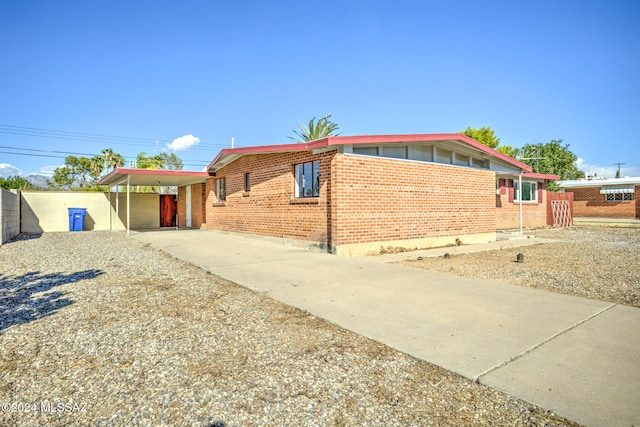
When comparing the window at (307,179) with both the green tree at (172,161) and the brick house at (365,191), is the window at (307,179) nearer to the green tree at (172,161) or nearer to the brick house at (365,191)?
the brick house at (365,191)

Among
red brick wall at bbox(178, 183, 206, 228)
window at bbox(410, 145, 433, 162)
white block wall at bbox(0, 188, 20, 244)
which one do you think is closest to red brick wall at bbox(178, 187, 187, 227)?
red brick wall at bbox(178, 183, 206, 228)

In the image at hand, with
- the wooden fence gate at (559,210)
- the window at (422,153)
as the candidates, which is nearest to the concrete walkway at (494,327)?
the window at (422,153)

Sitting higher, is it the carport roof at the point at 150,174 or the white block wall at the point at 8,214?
the carport roof at the point at 150,174

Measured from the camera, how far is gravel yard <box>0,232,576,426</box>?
2324mm

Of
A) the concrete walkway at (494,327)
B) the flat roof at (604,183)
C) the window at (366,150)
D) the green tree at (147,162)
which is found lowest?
the concrete walkway at (494,327)

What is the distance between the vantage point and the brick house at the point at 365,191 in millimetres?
9461

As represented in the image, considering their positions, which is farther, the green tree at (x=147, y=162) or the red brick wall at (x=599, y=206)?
the green tree at (x=147, y=162)

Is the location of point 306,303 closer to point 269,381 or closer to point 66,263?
point 269,381

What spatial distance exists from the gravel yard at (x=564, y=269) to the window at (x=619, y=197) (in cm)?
2307

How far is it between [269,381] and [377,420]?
88 cm

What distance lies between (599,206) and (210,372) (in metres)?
37.1

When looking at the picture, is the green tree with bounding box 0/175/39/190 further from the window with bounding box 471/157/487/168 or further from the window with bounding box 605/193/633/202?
the window with bounding box 605/193/633/202

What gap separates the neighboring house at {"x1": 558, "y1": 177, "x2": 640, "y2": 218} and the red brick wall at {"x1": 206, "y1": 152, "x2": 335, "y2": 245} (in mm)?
30543

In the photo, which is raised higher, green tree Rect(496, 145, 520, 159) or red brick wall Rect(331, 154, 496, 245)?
green tree Rect(496, 145, 520, 159)
